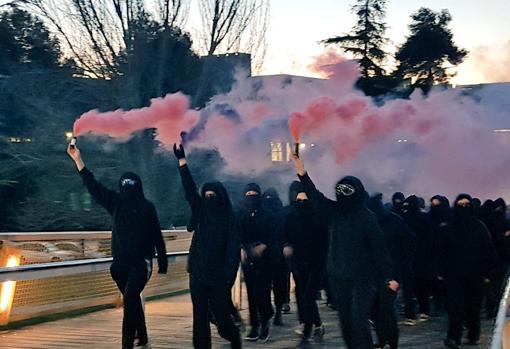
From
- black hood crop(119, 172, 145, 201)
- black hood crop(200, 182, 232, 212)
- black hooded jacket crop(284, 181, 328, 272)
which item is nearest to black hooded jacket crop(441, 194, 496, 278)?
black hooded jacket crop(284, 181, 328, 272)

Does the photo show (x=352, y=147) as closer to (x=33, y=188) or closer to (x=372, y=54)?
(x=372, y=54)

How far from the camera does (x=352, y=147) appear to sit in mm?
12898

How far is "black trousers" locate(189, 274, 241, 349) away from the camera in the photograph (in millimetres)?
7910

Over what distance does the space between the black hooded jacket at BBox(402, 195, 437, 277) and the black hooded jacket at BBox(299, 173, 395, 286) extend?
4.67m

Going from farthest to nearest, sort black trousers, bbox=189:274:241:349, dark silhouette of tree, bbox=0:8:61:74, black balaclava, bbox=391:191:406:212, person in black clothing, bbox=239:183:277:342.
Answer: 1. dark silhouette of tree, bbox=0:8:61:74
2. black balaclava, bbox=391:191:406:212
3. person in black clothing, bbox=239:183:277:342
4. black trousers, bbox=189:274:241:349

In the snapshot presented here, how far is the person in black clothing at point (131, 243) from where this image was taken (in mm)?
8398

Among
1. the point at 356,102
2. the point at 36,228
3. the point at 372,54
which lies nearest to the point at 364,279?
the point at 356,102

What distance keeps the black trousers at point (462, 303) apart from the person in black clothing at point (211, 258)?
280 cm

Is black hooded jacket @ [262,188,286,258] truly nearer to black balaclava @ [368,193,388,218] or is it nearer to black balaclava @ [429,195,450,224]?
black balaclava @ [368,193,388,218]

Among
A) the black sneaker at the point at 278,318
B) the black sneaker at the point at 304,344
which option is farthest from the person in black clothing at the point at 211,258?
the black sneaker at the point at 278,318

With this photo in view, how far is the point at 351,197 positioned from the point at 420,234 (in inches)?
193

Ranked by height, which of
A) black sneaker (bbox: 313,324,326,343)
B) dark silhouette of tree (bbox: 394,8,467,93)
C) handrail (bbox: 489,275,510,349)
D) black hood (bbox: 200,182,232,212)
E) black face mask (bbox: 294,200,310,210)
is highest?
dark silhouette of tree (bbox: 394,8,467,93)

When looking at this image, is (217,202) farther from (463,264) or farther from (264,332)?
(463,264)

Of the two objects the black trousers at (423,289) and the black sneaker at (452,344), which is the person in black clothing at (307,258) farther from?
the black trousers at (423,289)
